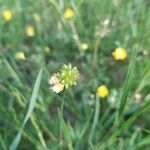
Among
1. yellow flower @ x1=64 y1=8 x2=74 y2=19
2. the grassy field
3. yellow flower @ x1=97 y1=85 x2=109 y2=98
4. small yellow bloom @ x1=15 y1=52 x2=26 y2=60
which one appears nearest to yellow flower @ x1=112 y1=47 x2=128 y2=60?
the grassy field

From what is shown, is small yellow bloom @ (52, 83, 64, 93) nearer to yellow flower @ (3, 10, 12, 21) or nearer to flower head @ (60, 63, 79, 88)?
flower head @ (60, 63, 79, 88)

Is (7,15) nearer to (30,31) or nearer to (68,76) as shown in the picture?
(30,31)

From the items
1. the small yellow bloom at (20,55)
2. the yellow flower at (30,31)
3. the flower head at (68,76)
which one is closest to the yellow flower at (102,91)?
the small yellow bloom at (20,55)

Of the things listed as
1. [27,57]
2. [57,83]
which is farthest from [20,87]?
[57,83]

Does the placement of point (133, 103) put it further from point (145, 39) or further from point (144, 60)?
point (145, 39)

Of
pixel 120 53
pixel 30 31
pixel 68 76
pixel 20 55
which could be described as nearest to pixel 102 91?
pixel 120 53

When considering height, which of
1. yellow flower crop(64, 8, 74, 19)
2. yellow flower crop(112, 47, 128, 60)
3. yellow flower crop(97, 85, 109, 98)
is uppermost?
yellow flower crop(64, 8, 74, 19)

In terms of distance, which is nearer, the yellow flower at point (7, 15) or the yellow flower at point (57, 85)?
the yellow flower at point (57, 85)

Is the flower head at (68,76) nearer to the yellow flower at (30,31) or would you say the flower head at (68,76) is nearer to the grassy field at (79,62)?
the grassy field at (79,62)
